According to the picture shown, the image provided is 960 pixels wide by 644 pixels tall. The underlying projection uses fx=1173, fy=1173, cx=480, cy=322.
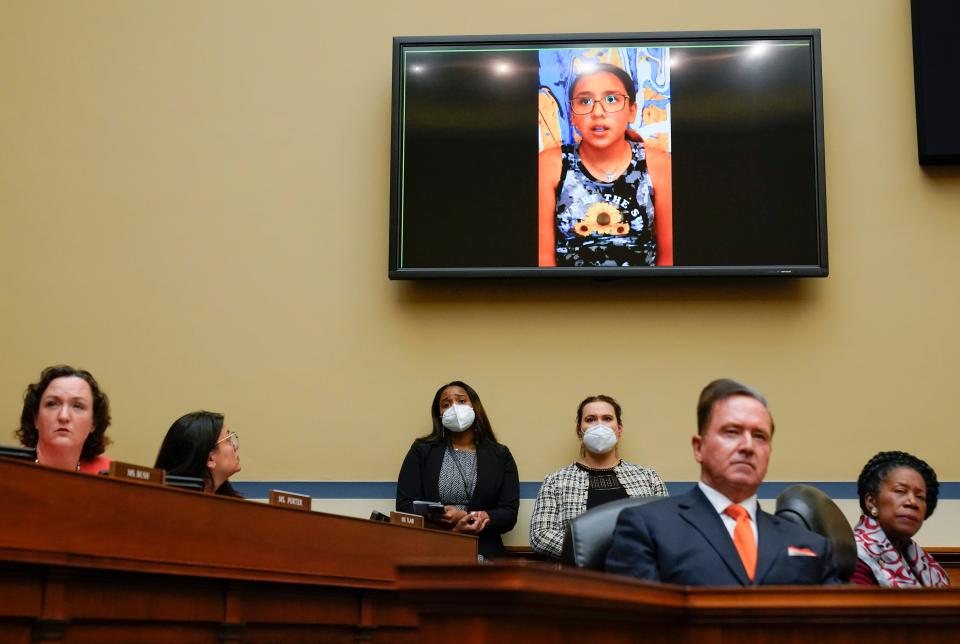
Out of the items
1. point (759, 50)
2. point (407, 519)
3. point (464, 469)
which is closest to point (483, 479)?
point (464, 469)

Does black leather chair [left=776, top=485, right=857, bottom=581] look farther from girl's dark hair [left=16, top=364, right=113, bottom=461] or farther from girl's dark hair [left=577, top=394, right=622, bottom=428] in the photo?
girl's dark hair [left=16, top=364, right=113, bottom=461]

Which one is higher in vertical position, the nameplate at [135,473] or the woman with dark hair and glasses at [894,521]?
the nameplate at [135,473]

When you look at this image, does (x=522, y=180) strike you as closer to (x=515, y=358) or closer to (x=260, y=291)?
(x=515, y=358)

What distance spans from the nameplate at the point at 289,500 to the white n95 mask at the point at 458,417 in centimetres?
163

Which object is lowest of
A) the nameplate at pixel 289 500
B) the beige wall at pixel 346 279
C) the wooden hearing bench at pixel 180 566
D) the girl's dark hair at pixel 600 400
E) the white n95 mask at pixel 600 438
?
the wooden hearing bench at pixel 180 566

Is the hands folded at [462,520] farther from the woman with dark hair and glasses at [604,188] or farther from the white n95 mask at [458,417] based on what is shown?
the woman with dark hair and glasses at [604,188]

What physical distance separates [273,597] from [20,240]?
322 cm

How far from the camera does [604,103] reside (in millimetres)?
5941

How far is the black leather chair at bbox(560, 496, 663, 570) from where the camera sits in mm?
2871

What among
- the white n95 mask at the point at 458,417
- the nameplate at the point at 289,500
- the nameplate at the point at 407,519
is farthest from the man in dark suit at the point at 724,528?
the white n95 mask at the point at 458,417

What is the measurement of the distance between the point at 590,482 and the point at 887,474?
62.5 inches

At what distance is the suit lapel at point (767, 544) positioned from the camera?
273cm

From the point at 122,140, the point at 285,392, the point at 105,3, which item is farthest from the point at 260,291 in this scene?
the point at 105,3

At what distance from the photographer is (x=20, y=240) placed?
20.2 ft
